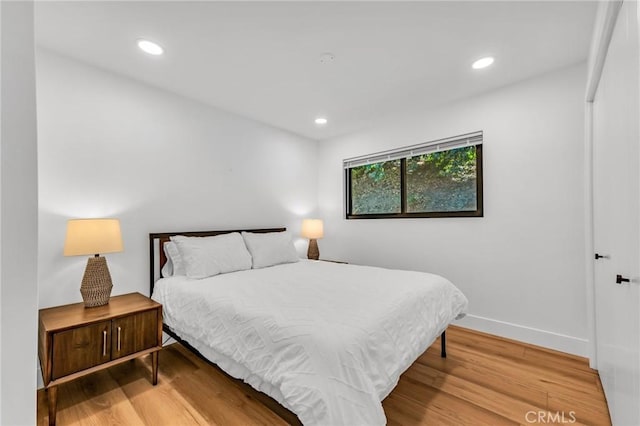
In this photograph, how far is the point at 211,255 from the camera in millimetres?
2564

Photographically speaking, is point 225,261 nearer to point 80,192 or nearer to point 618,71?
point 80,192

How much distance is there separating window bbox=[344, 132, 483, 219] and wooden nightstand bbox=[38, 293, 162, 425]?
9.05 feet

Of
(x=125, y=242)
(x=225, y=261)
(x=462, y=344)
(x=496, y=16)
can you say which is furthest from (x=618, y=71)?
(x=125, y=242)

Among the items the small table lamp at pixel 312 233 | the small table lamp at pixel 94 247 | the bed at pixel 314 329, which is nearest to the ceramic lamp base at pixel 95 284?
the small table lamp at pixel 94 247

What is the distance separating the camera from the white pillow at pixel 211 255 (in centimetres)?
244

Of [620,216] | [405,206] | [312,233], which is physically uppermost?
A: [405,206]

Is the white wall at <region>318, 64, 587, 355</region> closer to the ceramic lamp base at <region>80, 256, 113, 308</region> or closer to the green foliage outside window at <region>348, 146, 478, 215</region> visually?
the green foliage outside window at <region>348, 146, 478, 215</region>

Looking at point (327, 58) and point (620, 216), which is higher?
point (327, 58)

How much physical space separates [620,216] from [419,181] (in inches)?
86.7

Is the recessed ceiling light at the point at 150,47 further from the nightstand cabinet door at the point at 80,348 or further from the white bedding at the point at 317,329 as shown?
the nightstand cabinet door at the point at 80,348

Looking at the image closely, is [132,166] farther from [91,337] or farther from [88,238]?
[91,337]

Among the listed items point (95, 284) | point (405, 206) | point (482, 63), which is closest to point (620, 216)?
point (482, 63)

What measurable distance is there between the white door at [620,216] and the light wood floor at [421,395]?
11.3 inches

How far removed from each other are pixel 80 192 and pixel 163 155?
2.42 ft
